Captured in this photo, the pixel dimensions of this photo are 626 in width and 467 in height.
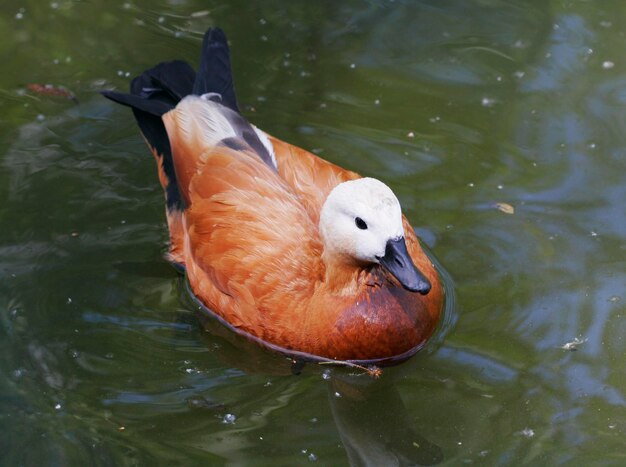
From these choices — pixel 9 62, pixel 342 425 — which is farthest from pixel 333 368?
pixel 9 62

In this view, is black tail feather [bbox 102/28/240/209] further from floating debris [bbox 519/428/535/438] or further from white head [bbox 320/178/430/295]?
floating debris [bbox 519/428/535/438]

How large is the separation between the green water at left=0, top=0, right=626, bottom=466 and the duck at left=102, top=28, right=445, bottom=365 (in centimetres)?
17

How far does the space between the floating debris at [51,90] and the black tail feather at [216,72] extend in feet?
4.07

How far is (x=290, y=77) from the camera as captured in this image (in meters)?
7.45

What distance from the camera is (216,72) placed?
6.34 meters

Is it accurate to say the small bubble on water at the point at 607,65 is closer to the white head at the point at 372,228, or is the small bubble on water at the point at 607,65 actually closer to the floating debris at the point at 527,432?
the white head at the point at 372,228

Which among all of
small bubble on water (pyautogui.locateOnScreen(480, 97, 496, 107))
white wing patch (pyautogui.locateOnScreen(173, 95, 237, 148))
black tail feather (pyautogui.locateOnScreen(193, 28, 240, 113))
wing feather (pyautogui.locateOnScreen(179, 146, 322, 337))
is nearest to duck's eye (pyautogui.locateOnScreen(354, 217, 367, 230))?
wing feather (pyautogui.locateOnScreen(179, 146, 322, 337))

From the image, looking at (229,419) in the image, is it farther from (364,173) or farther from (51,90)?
(51,90)

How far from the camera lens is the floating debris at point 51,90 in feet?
23.7

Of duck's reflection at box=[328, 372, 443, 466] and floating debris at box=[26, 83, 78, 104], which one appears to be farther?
floating debris at box=[26, 83, 78, 104]

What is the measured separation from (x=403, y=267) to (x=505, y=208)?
5.61 ft

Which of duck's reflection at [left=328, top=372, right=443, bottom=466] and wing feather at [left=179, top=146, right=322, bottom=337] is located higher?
wing feather at [left=179, top=146, right=322, bottom=337]

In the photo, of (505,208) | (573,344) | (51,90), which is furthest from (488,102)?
(51,90)

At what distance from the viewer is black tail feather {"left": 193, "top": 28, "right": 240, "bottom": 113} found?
6.25m
